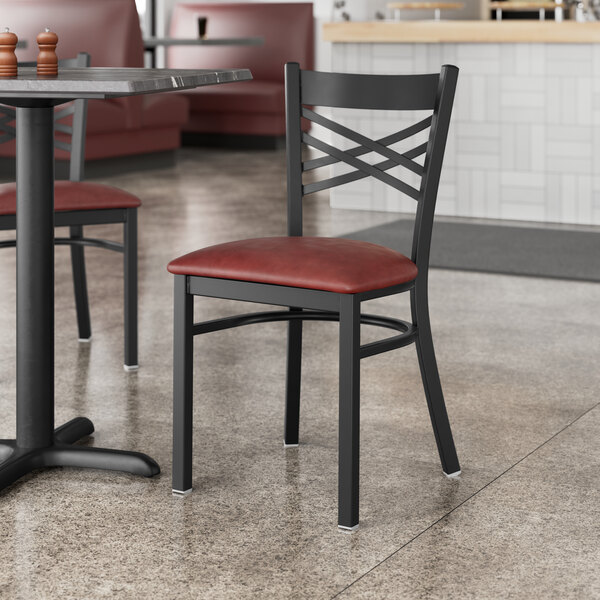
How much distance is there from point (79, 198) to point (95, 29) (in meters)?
4.76

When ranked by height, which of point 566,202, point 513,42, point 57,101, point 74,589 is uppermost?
point 513,42

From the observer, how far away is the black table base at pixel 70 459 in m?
2.23

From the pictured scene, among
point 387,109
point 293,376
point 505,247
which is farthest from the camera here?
point 505,247

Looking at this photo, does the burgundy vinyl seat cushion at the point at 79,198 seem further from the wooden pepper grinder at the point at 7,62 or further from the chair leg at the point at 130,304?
the wooden pepper grinder at the point at 7,62

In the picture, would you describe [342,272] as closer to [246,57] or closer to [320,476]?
[320,476]

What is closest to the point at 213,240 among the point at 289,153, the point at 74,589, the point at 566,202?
the point at 566,202

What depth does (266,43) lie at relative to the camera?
30.7 feet

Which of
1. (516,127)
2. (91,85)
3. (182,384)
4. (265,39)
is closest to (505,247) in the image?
(516,127)

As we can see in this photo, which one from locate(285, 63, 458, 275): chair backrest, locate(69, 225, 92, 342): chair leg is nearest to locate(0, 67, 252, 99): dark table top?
locate(285, 63, 458, 275): chair backrest

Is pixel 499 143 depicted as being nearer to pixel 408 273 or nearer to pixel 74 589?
pixel 408 273

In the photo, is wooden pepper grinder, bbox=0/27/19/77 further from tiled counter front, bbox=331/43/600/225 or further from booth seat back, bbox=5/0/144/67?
booth seat back, bbox=5/0/144/67

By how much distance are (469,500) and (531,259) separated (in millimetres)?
2652

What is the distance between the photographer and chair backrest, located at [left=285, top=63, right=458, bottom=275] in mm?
2109

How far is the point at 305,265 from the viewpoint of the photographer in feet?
6.48
